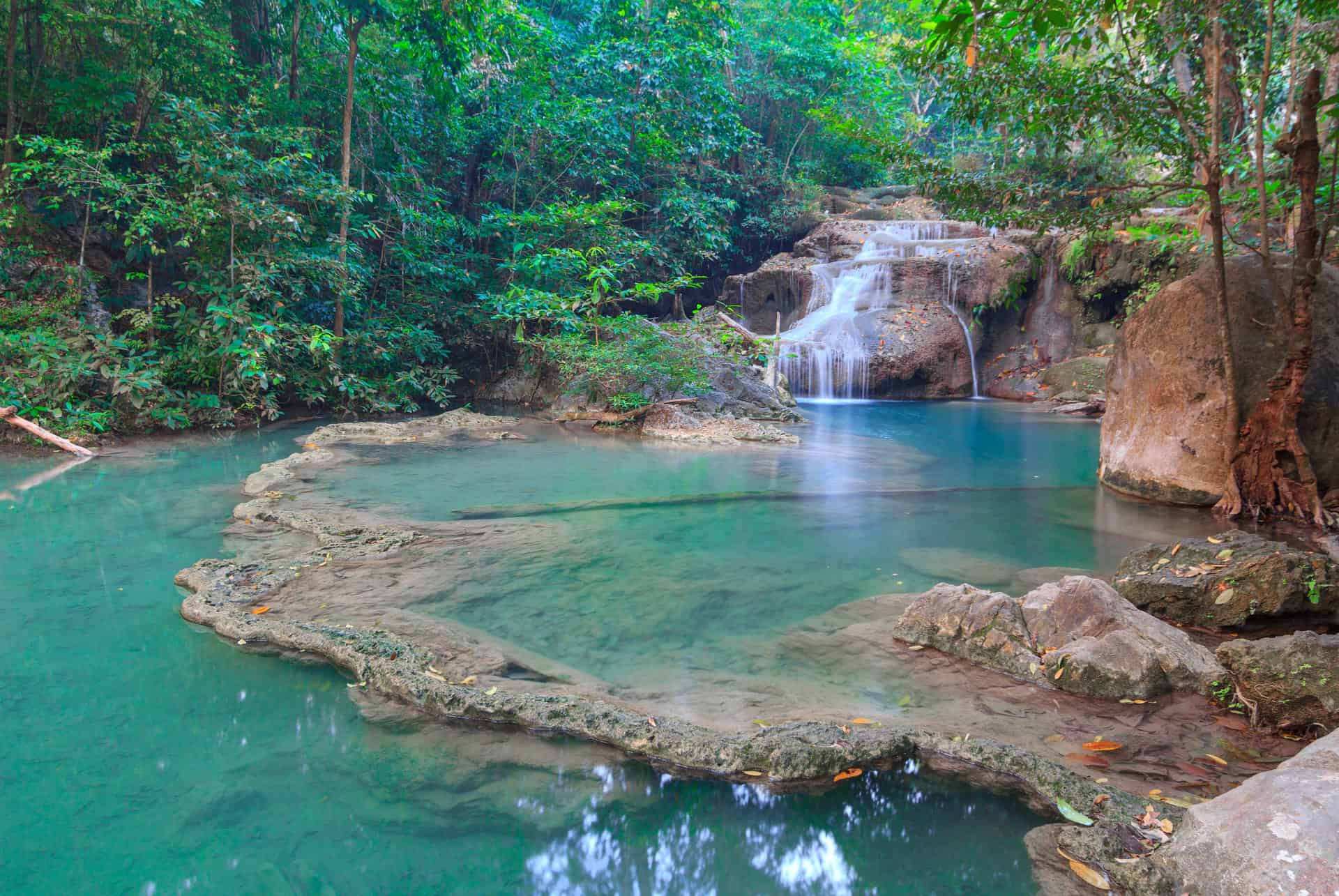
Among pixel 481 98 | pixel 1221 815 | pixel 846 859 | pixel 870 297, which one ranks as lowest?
pixel 846 859

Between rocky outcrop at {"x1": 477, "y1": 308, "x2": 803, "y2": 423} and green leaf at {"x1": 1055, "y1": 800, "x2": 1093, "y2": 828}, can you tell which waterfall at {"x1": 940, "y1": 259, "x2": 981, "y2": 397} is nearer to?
rocky outcrop at {"x1": 477, "y1": 308, "x2": 803, "y2": 423}

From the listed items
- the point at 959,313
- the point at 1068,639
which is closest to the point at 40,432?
the point at 1068,639

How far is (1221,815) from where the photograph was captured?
1.85 meters

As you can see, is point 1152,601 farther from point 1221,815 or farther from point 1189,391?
point 1189,391

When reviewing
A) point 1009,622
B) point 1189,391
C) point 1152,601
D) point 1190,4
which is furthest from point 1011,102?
point 1009,622

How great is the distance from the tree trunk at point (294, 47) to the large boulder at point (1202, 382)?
11.3 metres

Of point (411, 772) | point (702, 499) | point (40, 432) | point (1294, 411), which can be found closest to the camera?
point (411, 772)

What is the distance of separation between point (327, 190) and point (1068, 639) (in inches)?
405

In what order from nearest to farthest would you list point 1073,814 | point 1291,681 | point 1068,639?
1. point 1073,814
2. point 1291,681
3. point 1068,639

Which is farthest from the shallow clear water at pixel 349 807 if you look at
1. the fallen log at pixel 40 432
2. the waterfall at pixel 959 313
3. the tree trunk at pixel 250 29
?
the waterfall at pixel 959 313

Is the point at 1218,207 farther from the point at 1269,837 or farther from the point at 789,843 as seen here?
the point at 789,843

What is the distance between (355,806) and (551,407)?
10.6m

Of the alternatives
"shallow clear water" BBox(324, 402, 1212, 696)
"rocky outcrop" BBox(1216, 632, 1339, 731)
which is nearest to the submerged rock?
"shallow clear water" BBox(324, 402, 1212, 696)

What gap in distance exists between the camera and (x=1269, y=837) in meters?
1.69
